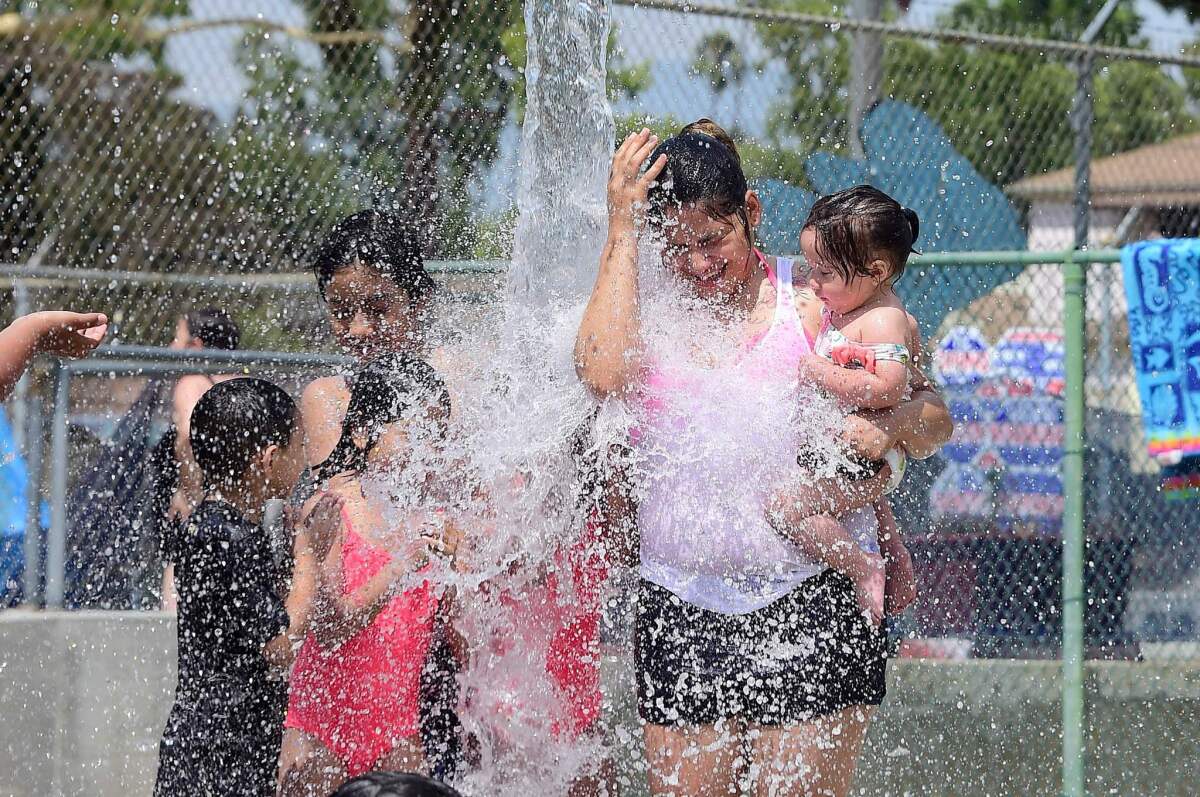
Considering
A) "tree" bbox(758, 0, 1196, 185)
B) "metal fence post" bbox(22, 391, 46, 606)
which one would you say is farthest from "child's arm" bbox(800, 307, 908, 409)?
"metal fence post" bbox(22, 391, 46, 606)

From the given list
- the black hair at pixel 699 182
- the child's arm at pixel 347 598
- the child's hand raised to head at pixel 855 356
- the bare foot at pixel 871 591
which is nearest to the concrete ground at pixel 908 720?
the child's arm at pixel 347 598

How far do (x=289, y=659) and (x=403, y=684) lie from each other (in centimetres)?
24

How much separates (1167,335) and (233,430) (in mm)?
2956

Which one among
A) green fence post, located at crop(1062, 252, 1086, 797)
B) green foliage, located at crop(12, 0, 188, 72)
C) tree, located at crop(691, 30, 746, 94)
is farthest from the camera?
green foliage, located at crop(12, 0, 188, 72)

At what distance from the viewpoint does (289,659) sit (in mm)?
2783

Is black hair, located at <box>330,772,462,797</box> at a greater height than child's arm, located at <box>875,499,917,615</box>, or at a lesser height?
lesser

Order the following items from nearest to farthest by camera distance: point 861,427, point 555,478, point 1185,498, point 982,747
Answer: point 861,427
point 555,478
point 982,747
point 1185,498

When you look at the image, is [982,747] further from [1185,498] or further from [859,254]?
[859,254]

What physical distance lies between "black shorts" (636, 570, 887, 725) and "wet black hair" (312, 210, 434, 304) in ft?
3.13

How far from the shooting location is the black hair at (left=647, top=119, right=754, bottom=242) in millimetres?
2496

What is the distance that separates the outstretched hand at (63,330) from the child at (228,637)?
0.30 metres

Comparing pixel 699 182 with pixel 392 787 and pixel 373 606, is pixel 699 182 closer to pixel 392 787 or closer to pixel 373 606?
pixel 373 606

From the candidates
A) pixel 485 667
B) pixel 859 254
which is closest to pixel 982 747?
pixel 485 667

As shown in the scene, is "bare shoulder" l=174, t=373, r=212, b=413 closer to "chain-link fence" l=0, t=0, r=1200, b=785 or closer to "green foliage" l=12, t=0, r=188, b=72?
"chain-link fence" l=0, t=0, r=1200, b=785
